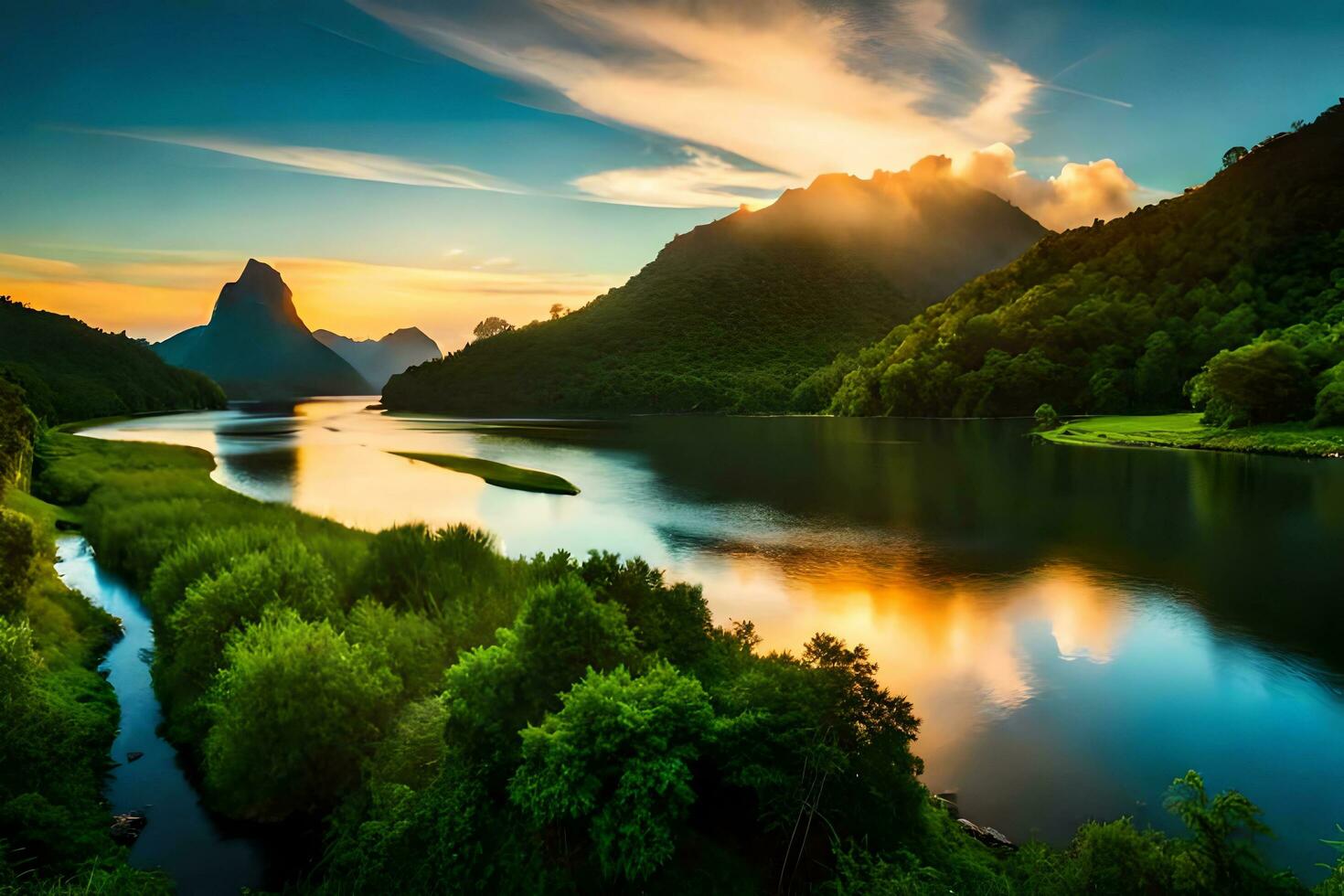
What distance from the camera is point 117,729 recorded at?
1536 centimetres

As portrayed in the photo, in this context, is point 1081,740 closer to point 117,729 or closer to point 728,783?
point 728,783

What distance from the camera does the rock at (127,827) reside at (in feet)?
38.1

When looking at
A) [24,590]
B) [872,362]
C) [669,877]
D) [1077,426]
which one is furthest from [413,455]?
[872,362]

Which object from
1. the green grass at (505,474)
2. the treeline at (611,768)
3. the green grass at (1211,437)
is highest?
the green grass at (1211,437)

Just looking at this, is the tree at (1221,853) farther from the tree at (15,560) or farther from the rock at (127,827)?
the tree at (15,560)

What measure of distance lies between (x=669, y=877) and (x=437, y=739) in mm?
4664

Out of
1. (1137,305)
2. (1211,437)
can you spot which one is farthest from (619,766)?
(1137,305)

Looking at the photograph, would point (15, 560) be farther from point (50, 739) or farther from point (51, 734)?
point (50, 739)

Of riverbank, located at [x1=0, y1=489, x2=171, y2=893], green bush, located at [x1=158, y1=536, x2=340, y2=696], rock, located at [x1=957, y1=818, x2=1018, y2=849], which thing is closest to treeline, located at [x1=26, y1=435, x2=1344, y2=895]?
rock, located at [x1=957, y1=818, x2=1018, y2=849]

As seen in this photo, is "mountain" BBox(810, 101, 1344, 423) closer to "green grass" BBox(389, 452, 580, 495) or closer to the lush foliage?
"green grass" BBox(389, 452, 580, 495)

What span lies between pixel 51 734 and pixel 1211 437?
8375cm

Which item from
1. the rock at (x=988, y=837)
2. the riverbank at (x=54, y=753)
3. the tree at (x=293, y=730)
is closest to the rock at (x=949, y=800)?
the rock at (x=988, y=837)

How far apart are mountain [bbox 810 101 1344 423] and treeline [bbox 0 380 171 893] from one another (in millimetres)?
110035

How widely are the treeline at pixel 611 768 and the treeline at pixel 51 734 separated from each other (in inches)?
71.1
